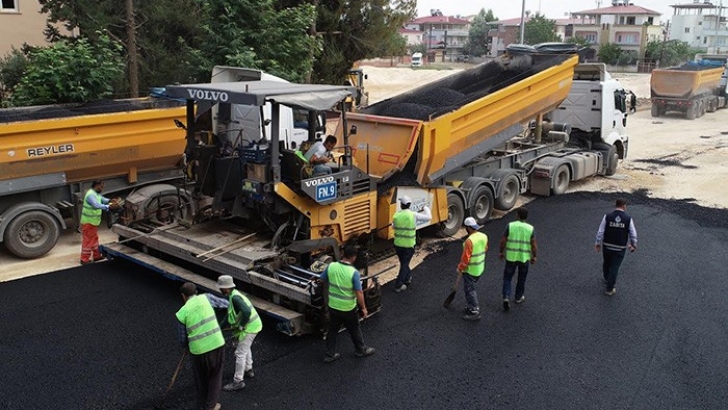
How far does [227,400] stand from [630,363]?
13.2ft

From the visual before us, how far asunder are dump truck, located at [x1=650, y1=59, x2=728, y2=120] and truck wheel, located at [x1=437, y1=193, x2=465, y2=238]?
19.9m

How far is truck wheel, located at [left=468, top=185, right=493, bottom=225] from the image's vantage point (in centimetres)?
1175

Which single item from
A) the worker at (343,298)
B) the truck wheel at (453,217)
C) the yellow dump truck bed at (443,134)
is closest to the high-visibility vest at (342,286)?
the worker at (343,298)

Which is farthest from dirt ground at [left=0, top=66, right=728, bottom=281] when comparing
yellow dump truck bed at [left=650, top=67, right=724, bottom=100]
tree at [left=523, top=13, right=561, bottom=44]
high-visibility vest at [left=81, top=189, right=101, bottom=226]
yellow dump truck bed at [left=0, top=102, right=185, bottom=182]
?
tree at [left=523, top=13, right=561, bottom=44]

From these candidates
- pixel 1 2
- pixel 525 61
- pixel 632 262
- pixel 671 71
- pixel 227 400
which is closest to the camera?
pixel 227 400

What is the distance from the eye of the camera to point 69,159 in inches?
406

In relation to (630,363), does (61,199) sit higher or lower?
higher

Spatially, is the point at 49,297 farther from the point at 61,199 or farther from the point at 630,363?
the point at 630,363

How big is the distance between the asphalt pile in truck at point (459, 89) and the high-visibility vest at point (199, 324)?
5.70 metres

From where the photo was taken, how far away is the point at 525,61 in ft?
45.9

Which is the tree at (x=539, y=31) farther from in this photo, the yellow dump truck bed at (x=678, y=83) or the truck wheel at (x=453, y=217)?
the truck wheel at (x=453, y=217)

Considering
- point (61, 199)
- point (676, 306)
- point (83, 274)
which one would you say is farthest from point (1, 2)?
point (676, 306)

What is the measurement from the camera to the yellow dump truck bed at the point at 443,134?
10.0 m

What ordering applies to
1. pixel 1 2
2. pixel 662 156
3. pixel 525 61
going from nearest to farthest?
pixel 525 61
pixel 662 156
pixel 1 2
